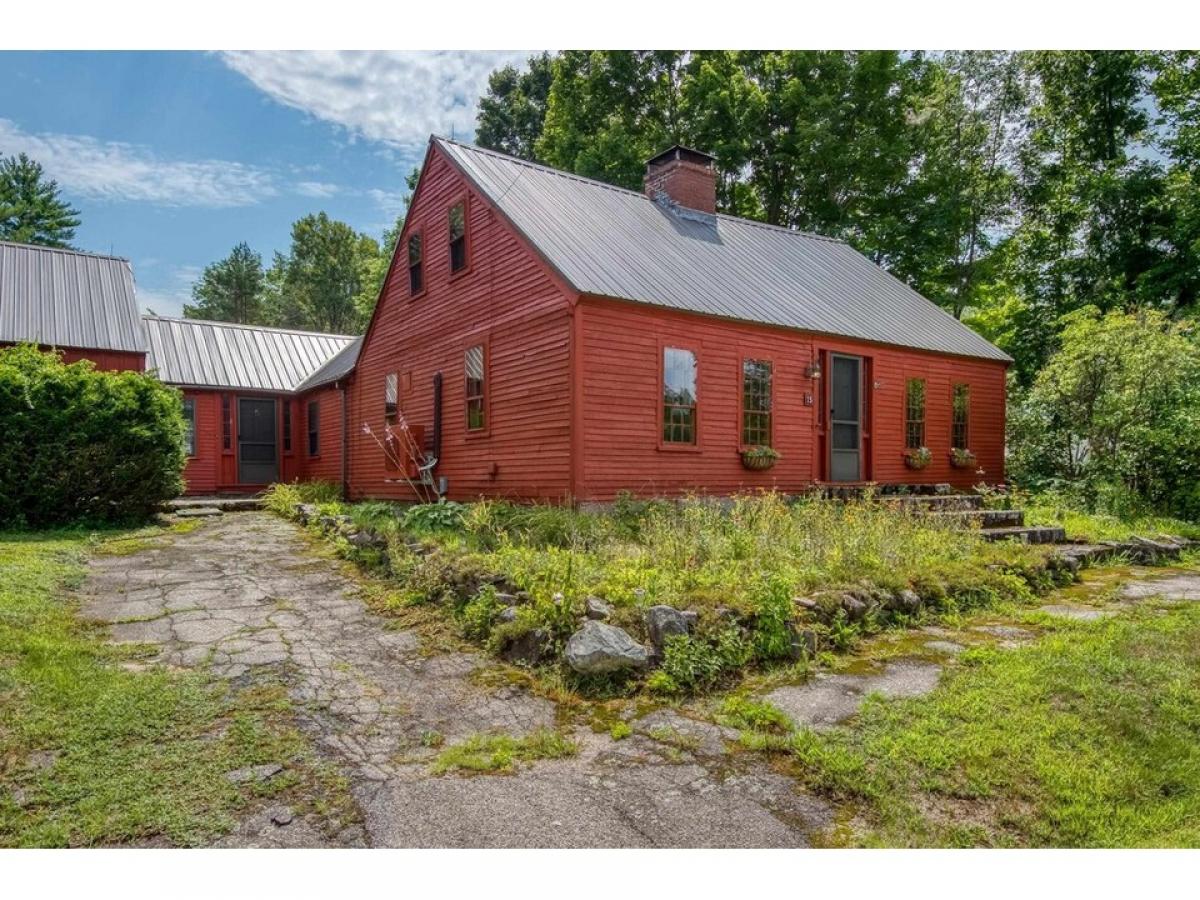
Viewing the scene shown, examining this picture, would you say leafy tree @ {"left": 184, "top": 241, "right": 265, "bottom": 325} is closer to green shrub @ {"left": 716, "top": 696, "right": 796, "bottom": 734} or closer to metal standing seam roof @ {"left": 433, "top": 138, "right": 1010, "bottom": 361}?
metal standing seam roof @ {"left": 433, "top": 138, "right": 1010, "bottom": 361}

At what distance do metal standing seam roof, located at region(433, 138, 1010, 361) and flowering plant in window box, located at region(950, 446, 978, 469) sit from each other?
190cm

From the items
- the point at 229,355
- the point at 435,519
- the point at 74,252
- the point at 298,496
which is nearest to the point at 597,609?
the point at 435,519

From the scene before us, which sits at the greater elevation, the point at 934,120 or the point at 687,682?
the point at 934,120

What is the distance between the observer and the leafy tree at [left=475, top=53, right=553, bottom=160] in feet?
98.9

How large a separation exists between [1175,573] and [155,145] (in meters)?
12.5

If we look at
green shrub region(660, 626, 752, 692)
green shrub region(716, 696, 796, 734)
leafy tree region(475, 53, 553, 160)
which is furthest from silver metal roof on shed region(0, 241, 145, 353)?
leafy tree region(475, 53, 553, 160)

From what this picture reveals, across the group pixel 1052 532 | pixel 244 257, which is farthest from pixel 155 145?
pixel 244 257

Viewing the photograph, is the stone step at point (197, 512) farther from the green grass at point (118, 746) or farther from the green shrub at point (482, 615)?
the green shrub at point (482, 615)

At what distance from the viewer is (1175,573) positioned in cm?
759

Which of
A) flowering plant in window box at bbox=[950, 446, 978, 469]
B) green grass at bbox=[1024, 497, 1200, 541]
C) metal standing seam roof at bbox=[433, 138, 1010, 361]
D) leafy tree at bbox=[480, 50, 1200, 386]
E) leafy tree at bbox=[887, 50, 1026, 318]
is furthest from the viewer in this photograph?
leafy tree at bbox=[887, 50, 1026, 318]

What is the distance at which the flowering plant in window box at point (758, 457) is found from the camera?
1069 cm

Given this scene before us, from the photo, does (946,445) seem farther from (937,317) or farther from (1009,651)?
(1009,651)

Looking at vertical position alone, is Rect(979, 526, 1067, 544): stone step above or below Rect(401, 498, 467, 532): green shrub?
below

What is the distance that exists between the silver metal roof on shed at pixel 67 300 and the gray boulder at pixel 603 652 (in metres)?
14.5
